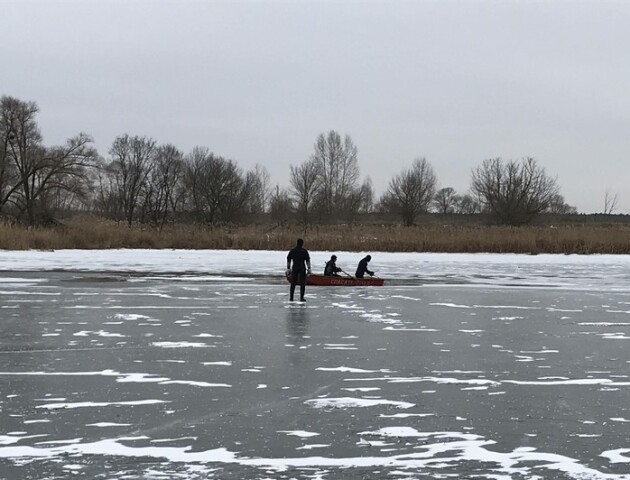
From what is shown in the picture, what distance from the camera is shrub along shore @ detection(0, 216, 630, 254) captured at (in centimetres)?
3497

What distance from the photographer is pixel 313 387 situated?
25.8 feet

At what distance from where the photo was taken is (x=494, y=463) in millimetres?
5352

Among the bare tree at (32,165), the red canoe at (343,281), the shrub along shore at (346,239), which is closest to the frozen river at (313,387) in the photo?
the red canoe at (343,281)

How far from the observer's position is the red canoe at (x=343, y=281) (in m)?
20.7

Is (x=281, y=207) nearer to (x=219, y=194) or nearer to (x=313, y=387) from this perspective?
(x=219, y=194)

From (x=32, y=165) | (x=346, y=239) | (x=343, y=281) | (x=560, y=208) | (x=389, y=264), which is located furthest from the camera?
(x=560, y=208)

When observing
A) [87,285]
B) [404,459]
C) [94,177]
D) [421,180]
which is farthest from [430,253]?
[421,180]

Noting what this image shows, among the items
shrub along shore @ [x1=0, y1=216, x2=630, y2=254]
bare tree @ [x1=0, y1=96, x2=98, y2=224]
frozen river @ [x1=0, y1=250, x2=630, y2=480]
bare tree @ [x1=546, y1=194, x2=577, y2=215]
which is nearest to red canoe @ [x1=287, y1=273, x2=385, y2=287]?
frozen river @ [x1=0, y1=250, x2=630, y2=480]

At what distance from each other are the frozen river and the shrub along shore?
17944 millimetres

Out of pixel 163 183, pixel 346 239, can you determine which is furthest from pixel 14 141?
pixel 346 239

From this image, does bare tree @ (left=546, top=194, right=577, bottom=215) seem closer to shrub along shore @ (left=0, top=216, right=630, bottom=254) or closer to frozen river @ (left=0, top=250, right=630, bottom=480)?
shrub along shore @ (left=0, top=216, right=630, bottom=254)

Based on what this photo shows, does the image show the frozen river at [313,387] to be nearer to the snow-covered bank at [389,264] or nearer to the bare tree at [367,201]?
the snow-covered bank at [389,264]

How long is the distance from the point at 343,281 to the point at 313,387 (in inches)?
513

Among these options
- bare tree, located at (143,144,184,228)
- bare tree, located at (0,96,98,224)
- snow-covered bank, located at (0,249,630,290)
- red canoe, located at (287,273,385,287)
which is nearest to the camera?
red canoe, located at (287,273,385,287)
